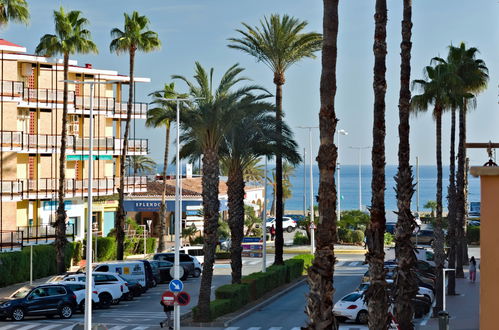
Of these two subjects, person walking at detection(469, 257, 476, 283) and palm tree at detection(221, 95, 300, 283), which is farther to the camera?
person walking at detection(469, 257, 476, 283)

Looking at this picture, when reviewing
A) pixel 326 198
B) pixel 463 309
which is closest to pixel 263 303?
pixel 463 309

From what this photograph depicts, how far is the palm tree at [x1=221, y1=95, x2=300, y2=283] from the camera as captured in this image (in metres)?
47.8

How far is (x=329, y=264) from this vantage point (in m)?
18.8

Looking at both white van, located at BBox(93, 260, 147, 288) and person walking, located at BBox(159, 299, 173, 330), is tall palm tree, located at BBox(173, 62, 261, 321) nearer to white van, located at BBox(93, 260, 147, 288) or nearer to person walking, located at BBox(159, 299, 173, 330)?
person walking, located at BBox(159, 299, 173, 330)

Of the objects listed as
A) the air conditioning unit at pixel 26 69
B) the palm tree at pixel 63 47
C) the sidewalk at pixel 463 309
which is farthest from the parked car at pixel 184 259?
the air conditioning unit at pixel 26 69

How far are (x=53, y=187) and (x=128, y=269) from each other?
2041 centimetres

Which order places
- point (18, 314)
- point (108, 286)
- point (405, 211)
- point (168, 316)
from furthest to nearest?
point (108, 286)
point (18, 314)
point (168, 316)
point (405, 211)

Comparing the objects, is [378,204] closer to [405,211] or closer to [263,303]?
[405,211]

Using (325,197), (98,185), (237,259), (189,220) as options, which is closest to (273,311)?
(237,259)

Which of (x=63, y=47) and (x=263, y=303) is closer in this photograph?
(x=263, y=303)

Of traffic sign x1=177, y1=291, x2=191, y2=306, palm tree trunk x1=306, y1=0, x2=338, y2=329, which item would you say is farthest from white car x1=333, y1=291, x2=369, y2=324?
palm tree trunk x1=306, y1=0, x2=338, y2=329

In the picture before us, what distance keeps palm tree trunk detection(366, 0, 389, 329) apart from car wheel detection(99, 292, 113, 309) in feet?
79.9

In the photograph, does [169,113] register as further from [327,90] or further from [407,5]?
[327,90]

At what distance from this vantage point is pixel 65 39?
61.8 m
